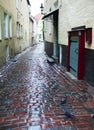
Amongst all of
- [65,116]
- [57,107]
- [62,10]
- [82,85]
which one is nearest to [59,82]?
[82,85]

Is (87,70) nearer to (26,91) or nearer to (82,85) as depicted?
(82,85)

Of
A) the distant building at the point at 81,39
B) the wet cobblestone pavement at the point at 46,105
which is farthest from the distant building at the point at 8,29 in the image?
the wet cobblestone pavement at the point at 46,105

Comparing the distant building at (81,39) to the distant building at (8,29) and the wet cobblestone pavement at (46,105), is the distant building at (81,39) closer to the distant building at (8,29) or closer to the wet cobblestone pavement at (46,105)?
the wet cobblestone pavement at (46,105)

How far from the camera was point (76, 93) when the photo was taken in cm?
635

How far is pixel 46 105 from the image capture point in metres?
5.33

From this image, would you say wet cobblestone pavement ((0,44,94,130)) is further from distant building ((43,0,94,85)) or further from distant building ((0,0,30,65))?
distant building ((0,0,30,65))

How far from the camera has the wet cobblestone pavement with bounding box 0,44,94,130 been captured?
4223mm

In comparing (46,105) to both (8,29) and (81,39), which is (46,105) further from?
(8,29)

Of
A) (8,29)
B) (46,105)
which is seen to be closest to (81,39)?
(46,105)

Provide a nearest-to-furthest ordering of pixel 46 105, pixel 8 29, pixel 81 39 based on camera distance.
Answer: pixel 46 105
pixel 81 39
pixel 8 29

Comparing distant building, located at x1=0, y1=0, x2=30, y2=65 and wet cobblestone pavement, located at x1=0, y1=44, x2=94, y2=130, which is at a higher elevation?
distant building, located at x1=0, y1=0, x2=30, y2=65

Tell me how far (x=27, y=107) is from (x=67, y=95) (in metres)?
1.35

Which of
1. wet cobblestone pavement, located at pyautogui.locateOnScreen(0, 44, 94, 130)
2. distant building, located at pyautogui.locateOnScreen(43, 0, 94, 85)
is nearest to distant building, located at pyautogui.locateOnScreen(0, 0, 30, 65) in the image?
distant building, located at pyautogui.locateOnScreen(43, 0, 94, 85)

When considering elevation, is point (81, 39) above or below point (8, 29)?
below
